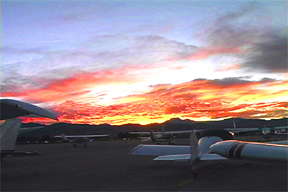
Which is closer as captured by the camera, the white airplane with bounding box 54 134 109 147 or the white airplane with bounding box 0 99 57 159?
the white airplane with bounding box 0 99 57 159

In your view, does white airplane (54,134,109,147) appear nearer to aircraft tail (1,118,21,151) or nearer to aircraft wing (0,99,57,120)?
aircraft tail (1,118,21,151)

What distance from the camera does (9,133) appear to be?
50.5 ft

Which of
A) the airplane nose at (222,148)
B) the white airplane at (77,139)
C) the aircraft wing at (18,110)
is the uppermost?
the aircraft wing at (18,110)

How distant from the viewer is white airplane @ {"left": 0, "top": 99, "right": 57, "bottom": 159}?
42.2 feet

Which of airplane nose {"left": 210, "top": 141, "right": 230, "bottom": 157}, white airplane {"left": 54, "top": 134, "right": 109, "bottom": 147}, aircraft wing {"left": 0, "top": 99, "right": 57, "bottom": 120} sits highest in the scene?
aircraft wing {"left": 0, "top": 99, "right": 57, "bottom": 120}

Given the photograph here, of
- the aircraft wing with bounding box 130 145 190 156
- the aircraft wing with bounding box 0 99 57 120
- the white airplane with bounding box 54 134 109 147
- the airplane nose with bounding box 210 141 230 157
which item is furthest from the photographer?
the white airplane with bounding box 54 134 109 147

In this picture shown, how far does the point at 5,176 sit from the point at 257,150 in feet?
37.2

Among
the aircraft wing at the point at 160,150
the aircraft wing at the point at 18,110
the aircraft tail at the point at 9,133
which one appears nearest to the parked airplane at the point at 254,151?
the aircraft wing at the point at 160,150

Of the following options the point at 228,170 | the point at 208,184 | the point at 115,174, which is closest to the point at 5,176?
the point at 115,174

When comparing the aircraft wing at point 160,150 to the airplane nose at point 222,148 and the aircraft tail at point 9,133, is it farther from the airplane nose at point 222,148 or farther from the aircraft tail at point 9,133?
the airplane nose at point 222,148

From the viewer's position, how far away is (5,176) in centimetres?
1417

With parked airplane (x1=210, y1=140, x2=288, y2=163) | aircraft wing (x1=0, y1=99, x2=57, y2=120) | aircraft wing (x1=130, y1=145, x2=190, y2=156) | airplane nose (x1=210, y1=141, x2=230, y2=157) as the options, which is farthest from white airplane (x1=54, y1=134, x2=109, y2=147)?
parked airplane (x1=210, y1=140, x2=288, y2=163)

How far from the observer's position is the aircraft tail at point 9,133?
15055mm

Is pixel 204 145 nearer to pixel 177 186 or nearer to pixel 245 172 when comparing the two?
pixel 245 172
